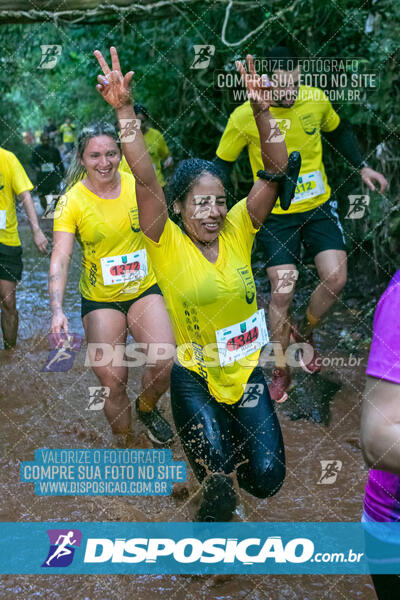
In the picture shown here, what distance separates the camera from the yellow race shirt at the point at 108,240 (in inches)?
147

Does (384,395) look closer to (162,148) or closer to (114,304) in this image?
(114,304)

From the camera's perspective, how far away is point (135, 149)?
2750mm

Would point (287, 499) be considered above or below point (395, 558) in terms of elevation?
below

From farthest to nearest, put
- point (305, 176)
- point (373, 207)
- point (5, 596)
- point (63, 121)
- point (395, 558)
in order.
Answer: point (63, 121) < point (373, 207) < point (305, 176) < point (5, 596) < point (395, 558)

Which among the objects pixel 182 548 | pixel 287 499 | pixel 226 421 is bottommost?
pixel 287 499

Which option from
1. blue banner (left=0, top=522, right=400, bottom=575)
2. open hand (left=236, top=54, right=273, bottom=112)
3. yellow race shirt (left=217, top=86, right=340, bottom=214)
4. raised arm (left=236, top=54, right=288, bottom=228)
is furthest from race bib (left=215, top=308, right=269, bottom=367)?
yellow race shirt (left=217, top=86, right=340, bottom=214)

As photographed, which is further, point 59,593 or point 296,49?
point 296,49

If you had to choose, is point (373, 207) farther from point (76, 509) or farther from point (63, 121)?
point (63, 121)

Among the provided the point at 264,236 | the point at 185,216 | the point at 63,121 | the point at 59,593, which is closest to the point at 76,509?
the point at 59,593

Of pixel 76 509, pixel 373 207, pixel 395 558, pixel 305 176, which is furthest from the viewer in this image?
pixel 373 207

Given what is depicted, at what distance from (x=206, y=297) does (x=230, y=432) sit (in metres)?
0.61

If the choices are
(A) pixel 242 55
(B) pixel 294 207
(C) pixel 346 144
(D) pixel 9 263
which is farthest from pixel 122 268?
(A) pixel 242 55

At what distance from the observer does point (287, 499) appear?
3654 mm

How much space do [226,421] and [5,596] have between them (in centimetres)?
122
